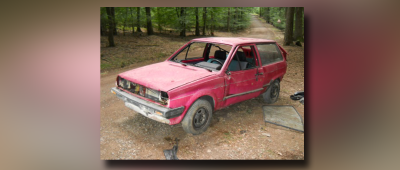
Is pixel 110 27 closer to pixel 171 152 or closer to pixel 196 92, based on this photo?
pixel 196 92

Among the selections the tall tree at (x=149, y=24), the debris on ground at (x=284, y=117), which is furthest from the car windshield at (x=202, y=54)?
the debris on ground at (x=284, y=117)

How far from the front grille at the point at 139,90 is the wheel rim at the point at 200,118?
0.47 m

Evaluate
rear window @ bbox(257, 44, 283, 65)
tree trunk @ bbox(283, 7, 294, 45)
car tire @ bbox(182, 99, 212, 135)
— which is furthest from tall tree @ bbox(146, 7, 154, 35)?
tree trunk @ bbox(283, 7, 294, 45)

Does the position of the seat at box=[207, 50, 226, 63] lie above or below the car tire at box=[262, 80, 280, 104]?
above

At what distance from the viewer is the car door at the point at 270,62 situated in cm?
306

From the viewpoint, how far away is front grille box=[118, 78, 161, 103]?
2.30 metres

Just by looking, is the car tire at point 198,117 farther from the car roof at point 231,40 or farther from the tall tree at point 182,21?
the tall tree at point 182,21

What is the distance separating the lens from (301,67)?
291cm

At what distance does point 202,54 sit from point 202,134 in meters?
1.13

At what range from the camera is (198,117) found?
2518mm

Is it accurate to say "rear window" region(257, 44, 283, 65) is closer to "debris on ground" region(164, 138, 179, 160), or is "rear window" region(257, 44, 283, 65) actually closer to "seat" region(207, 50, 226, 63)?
"seat" region(207, 50, 226, 63)

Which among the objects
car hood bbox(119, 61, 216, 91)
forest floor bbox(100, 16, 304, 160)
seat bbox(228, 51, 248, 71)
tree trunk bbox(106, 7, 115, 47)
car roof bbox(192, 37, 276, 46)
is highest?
tree trunk bbox(106, 7, 115, 47)
